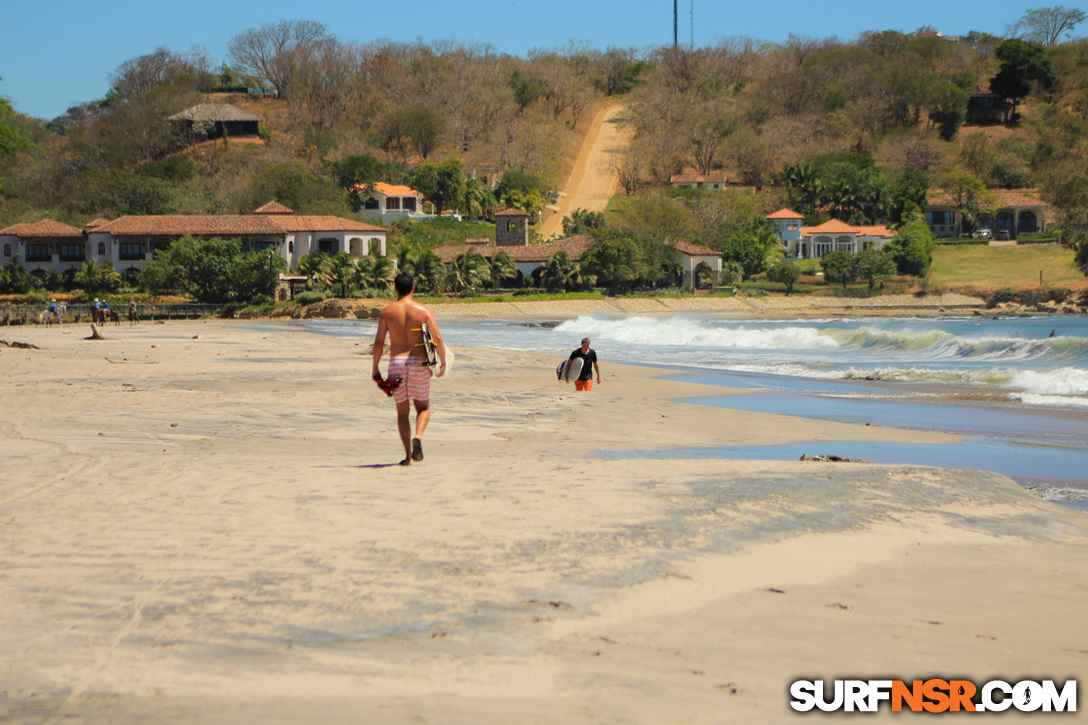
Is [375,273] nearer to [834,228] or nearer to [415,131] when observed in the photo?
[834,228]

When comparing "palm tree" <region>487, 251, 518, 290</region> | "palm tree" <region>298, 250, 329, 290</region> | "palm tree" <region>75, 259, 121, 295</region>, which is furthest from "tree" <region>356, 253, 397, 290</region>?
"palm tree" <region>75, 259, 121, 295</region>

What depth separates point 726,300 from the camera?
66312 millimetres

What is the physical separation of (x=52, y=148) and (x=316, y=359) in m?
93.1

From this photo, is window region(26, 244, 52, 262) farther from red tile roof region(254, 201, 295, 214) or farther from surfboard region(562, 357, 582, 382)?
surfboard region(562, 357, 582, 382)

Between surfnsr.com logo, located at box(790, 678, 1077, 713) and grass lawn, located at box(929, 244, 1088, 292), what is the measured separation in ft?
240

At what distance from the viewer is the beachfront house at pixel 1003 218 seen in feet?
281

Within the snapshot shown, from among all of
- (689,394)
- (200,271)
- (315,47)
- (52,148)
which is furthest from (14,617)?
(315,47)

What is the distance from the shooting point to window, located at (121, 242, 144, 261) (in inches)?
2537

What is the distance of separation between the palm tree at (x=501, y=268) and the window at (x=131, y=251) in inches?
958

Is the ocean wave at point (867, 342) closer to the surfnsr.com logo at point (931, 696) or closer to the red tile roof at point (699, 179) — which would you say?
the surfnsr.com logo at point (931, 696)

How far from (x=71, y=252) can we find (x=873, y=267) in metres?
58.5

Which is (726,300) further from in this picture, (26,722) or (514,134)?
(26,722)

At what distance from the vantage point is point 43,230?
64.9 metres

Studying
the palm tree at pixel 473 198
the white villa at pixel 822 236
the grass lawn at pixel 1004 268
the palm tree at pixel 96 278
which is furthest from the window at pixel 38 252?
the grass lawn at pixel 1004 268
